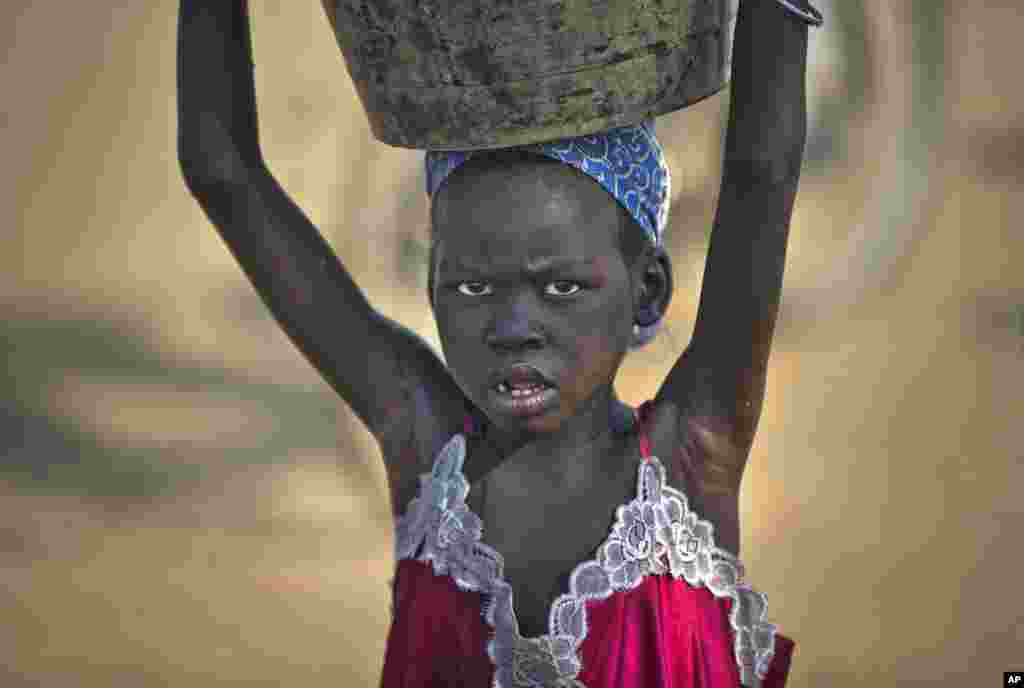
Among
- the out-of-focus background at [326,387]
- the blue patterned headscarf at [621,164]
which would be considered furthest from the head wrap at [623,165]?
the out-of-focus background at [326,387]

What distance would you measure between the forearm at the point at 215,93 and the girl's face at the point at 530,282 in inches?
9.7

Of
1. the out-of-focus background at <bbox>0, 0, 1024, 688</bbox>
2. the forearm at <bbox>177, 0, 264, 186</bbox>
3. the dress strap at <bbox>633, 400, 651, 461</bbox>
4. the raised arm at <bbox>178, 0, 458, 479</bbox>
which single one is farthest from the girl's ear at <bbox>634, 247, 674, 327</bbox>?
the out-of-focus background at <bbox>0, 0, 1024, 688</bbox>

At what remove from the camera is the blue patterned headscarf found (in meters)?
1.54

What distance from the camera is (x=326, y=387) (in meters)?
2.53

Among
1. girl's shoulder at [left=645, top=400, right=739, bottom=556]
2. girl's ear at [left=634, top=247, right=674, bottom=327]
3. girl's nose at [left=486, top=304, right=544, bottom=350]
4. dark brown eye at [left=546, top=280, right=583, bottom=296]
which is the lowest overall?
girl's shoulder at [left=645, top=400, right=739, bottom=556]

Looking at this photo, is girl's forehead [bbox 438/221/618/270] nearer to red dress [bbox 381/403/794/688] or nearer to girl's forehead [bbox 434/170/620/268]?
girl's forehead [bbox 434/170/620/268]

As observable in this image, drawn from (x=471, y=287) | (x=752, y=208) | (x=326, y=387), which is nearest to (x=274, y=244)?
(x=471, y=287)

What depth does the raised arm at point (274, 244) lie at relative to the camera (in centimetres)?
167

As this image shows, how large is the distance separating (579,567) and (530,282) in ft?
0.92

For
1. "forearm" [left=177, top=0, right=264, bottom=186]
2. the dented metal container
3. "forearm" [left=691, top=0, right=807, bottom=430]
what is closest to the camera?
the dented metal container

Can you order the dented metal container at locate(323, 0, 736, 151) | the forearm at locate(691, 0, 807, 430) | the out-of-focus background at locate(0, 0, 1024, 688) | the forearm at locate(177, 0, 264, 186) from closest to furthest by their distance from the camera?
the dented metal container at locate(323, 0, 736, 151)
the forearm at locate(691, 0, 807, 430)
the forearm at locate(177, 0, 264, 186)
the out-of-focus background at locate(0, 0, 1024, 688)

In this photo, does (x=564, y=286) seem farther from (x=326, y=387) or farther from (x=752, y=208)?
(x=326, y=387)

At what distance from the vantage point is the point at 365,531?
251cm

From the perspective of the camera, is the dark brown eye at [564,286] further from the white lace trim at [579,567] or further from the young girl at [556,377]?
the white lace trim at [579,567]
